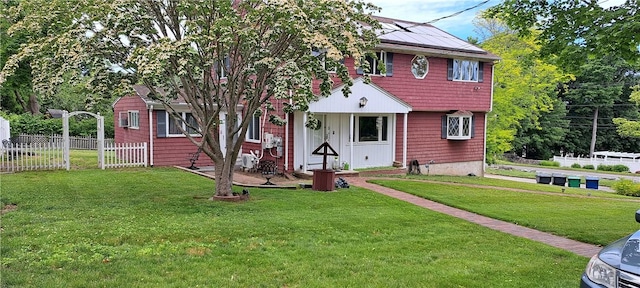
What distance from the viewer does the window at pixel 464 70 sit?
61.5ft

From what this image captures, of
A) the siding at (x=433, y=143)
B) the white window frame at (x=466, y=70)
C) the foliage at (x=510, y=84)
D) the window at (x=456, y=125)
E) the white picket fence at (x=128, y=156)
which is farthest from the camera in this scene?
the foliage at (x=510, y=84)

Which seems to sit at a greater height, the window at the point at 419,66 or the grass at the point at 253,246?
the window at the point at 419,66

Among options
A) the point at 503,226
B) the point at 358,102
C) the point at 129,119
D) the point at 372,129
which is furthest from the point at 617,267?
the point at 129,119

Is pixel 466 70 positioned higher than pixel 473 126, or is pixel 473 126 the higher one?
pixel 466 70

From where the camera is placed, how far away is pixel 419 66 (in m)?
17.9

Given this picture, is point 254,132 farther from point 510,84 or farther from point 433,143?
point 510,84

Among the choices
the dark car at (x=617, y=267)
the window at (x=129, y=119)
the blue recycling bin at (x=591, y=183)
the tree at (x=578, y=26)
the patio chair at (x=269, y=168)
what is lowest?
the blue recycling bin at (x=591, y=183)

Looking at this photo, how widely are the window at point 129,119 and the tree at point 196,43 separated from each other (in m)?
7.80

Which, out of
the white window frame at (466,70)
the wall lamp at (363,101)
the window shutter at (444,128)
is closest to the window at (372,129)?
the wall lamp at (363,101)

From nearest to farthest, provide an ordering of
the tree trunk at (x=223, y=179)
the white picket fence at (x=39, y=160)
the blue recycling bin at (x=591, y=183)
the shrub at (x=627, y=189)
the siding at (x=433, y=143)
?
1. the tree trunk at (x=223, y=179)
2. the white picket fence at (x=39, y=160)
3. the shrub at (x=627, y=189)
4. the siding at (x=433, y=143)
5. the blue recycling bin at (x=591, y=183)

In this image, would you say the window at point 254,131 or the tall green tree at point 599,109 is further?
the tall green tree at point 599,109

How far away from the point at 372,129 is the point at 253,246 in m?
11.8

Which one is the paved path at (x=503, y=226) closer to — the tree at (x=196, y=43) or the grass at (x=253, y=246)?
the grass at (x=253, y=246)

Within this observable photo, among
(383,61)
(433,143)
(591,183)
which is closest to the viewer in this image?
(383,61)
